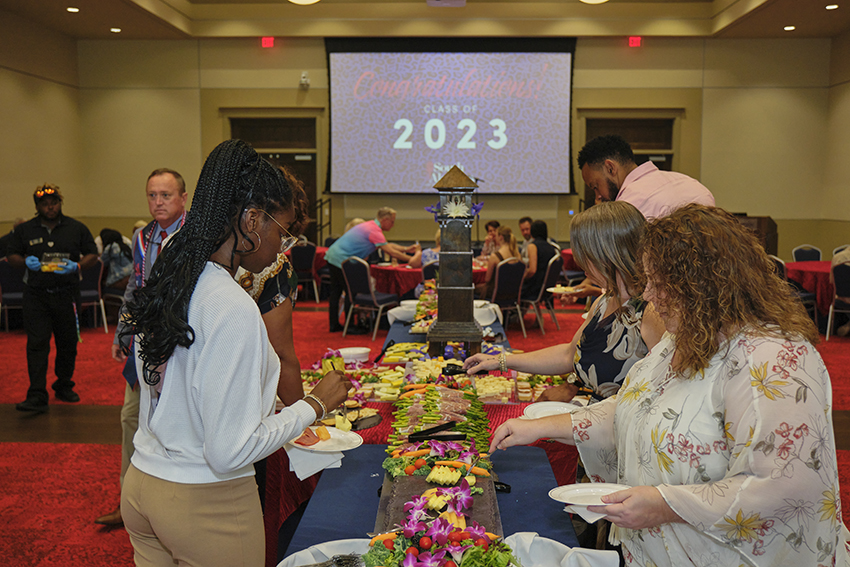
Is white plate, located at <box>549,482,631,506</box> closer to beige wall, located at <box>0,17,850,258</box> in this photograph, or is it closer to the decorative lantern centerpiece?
the decorative lantern centerpiece

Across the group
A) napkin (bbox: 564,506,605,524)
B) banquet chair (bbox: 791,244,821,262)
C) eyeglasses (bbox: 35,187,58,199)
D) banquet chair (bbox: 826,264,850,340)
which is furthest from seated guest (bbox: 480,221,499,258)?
napkin (bbox: 564,506,605,524)

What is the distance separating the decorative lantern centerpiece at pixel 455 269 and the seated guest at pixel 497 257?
3.52 m

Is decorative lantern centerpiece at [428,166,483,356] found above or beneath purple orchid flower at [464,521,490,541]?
above

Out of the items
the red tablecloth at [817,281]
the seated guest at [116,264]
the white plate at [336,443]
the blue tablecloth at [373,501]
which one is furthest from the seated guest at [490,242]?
the white plate at [336,443]

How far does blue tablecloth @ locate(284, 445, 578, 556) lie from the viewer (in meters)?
1.53

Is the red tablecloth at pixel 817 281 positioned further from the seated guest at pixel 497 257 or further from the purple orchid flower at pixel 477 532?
the purple orchid flower at pixel 477 532

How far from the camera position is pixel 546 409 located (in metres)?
1.94

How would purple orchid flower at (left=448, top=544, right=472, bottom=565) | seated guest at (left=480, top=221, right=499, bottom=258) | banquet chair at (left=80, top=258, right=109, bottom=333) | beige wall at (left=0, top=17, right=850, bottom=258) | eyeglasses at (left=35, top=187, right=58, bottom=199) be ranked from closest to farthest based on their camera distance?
purple orchid flower at (left=448, top=544, right=472, bottom=565) < eyeglasses at (left=35, top=187, right=58, bottom=199) < banquet chair at (left=80, top=258, right=109, bottom=333) < seated guest at (left=480, top=221, right=499, bottom=258) < beige wall at (left=0, top=17, right=850, bottom=258)

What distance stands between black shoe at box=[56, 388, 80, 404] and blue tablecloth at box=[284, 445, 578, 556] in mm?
3489

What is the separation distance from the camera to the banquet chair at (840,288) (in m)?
6.32

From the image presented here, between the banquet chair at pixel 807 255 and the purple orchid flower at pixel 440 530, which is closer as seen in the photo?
the purple orchid flower at pixel 440 530

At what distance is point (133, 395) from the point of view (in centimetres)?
259

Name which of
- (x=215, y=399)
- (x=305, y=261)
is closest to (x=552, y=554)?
(x=215, y=399)

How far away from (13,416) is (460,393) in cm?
358
